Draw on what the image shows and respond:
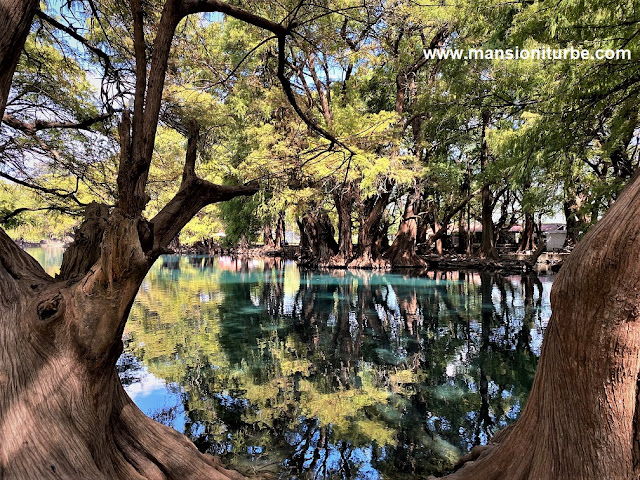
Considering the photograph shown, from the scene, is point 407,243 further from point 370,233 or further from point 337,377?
point 337,377

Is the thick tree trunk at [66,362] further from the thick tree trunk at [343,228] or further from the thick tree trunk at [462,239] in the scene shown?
the thick tree trunk at [462,239]

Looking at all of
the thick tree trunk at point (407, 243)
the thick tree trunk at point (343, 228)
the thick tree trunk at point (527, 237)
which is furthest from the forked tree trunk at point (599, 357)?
the thick tree trunk at point (527, 237)

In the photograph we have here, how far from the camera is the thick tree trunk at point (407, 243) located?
906 inches

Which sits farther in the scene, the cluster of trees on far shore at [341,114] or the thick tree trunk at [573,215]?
the thick tree trunk at [573,215]

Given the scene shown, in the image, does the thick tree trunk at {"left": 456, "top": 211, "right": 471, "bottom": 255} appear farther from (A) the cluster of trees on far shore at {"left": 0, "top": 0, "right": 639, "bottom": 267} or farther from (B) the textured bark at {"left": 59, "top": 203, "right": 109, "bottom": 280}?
(B) the textured bark at {"left": 59, "top": 203, "right": 109, "bottom": 280}

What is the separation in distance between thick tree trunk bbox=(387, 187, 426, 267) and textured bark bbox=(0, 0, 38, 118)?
21.7m

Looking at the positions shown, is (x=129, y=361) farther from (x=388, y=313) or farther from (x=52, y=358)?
(x=388, y=313)

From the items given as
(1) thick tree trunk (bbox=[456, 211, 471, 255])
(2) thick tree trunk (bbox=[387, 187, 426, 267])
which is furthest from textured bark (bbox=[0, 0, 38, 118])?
(1) thick tree trunk (bbox=[456, 211, 471, 255])

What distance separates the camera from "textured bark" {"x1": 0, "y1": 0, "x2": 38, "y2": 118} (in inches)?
79.7

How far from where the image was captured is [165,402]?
17.1 feet

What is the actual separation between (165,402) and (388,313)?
675 centimetres

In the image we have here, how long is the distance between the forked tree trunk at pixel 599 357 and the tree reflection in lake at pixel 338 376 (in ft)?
7.60

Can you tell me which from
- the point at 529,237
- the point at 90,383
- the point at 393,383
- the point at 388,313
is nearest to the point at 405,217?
the point at 529,237

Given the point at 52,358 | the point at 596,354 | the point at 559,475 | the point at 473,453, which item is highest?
the point at 596,354
